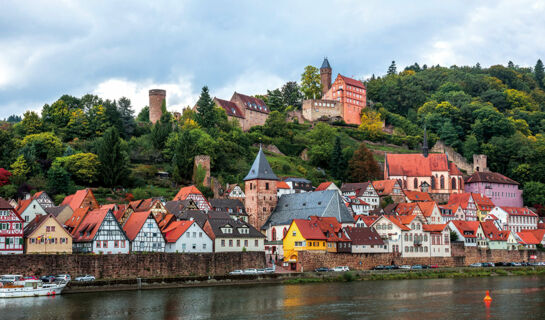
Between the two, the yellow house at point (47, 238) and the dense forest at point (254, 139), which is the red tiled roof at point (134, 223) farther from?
the dense forest at point (254, 139)

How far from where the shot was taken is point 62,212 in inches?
2549

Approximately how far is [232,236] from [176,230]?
5.34 m

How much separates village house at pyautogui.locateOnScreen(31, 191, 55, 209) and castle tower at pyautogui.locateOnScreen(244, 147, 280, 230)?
2118cm

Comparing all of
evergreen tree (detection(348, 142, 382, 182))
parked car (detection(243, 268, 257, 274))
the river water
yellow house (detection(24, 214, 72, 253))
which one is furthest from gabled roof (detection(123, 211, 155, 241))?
evergreen tree (detection(348, 142, 382, 182))

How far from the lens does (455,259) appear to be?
73.9 m

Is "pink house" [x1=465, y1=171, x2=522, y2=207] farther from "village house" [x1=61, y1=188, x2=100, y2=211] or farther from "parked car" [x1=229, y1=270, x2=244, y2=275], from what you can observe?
"village house" [x1=61, y1=188, x2=100, y2=211]

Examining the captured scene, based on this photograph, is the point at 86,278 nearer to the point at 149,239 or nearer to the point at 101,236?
the point at 101,236

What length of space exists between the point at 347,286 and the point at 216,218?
638 inches

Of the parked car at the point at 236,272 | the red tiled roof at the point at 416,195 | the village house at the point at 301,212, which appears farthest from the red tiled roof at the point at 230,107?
the parked car at the point at 236,272

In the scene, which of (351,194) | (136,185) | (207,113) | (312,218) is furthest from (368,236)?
(207,113)

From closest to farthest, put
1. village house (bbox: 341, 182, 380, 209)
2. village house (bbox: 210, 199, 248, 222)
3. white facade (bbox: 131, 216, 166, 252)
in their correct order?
white facade (bbox: 131, 216, 166, 252), village house (bbox: 210, 199, 248, 222), village house (bbox: 341, 182, 380, 209)

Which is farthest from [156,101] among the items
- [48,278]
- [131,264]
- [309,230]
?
[48,278]

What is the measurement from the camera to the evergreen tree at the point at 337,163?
98125 millimetres

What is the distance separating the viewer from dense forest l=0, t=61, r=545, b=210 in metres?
80.4
